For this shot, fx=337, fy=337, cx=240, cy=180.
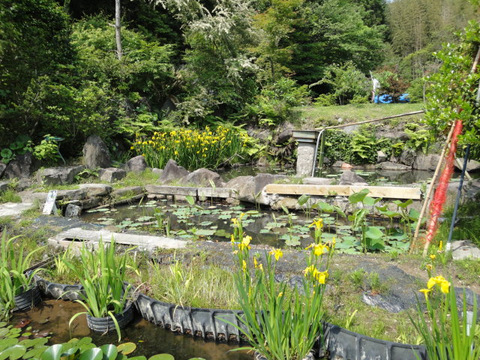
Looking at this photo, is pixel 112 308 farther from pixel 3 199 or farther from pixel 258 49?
pixel 258 49

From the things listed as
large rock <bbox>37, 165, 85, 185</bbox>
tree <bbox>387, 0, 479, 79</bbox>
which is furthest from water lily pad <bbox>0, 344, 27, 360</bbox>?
tree <bbox>387, 0, 479, 79</bbox>

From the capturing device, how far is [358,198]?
3.56m

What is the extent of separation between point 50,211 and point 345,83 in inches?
490

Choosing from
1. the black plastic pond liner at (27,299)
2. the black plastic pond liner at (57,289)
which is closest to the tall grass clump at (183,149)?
the black plastic pond liner at (57,289)

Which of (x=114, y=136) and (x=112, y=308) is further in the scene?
(x=114, y=136)

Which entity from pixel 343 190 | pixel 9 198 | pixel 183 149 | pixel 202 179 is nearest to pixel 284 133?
pixel 183 149

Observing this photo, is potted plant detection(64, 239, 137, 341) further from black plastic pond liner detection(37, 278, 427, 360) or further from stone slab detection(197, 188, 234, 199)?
stone slab detection(197, 188, 234, 199)

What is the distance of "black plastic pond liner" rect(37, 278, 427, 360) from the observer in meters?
1.62

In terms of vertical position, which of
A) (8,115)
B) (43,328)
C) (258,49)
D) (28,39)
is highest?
(258,49)

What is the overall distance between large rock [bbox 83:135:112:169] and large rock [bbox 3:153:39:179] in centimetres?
96

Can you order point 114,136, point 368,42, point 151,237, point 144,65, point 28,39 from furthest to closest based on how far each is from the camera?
point 368,42, point 144,65, point 114,136, point 28,39, point 151,237

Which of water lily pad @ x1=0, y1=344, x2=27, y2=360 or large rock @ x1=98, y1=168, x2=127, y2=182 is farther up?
large rock @ x1=98, y1=168, x2=127, y2=182

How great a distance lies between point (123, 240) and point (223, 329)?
155cm

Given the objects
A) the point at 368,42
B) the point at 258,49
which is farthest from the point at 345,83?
the point at 368,42
